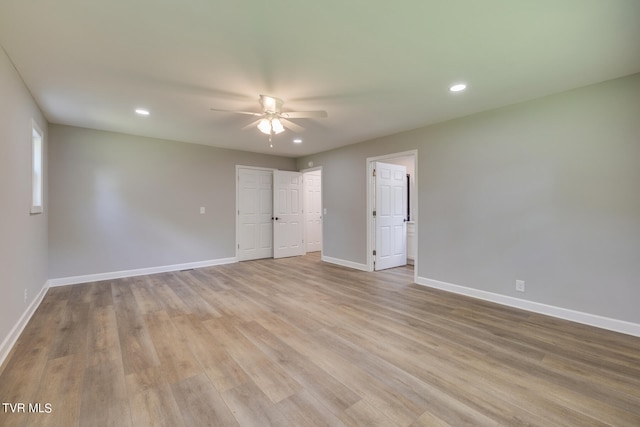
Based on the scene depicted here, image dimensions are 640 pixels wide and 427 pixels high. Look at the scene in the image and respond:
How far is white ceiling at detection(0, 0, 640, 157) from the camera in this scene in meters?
1.77

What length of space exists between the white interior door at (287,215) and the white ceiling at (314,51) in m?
3.28

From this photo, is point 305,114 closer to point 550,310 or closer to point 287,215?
point 550,310

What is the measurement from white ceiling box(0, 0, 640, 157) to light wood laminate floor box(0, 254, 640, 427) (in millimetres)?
2494

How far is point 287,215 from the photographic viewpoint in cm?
675

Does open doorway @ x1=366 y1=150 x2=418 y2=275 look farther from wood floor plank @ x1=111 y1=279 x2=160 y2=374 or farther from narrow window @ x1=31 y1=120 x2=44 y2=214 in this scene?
narrow window @ x1=31 y1=120 x2=44 y2=214

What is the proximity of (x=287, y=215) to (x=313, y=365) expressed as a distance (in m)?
4.82

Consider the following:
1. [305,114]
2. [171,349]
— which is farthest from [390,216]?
[171,349]

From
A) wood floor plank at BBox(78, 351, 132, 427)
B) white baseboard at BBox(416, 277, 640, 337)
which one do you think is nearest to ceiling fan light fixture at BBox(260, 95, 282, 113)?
wood floor plank at BBox(78, 351, 132, 427)

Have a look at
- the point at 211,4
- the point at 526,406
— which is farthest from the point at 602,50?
the point at 211,4

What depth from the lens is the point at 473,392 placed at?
182 cm

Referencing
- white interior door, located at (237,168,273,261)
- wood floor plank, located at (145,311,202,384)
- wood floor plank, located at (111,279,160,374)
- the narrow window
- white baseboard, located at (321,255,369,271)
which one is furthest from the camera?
white interior door, located at (237,168,273,261)

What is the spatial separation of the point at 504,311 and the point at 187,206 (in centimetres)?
542

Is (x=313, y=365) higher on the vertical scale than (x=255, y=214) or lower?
lower

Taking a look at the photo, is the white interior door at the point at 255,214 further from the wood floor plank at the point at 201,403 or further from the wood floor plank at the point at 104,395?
the wood floor plank at the point at 201,403
